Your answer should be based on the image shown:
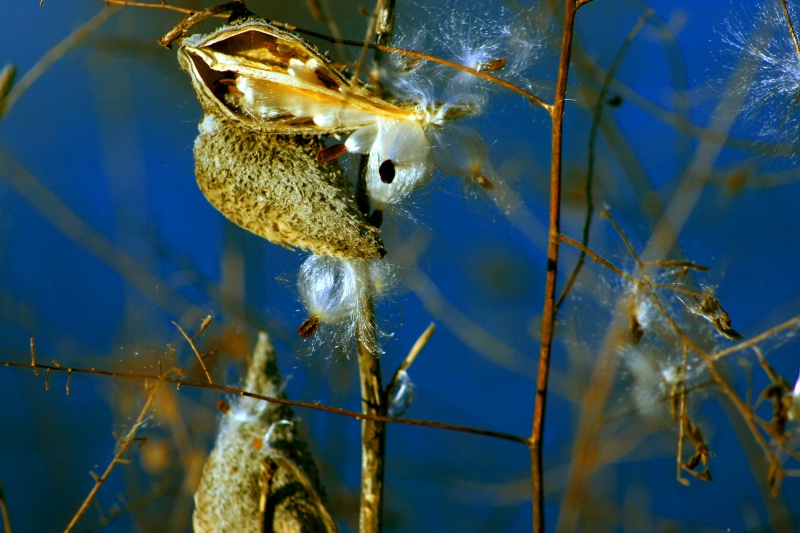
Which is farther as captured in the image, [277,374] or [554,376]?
[554,376]

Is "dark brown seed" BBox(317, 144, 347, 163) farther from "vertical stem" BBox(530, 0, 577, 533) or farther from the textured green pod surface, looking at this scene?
"vertical stem" BBox(530, 0, 577, 533)

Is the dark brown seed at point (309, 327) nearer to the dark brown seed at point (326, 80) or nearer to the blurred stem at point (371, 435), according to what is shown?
the blurred stem at point (371, 435)

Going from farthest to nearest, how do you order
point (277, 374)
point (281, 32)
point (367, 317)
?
point (277, 374), point (367, 317), point (281, 32)

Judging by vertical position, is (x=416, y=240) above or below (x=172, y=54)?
below

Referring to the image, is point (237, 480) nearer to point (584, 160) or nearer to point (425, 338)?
point (425, 338)

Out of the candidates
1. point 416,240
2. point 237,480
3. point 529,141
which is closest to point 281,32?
point 416,240

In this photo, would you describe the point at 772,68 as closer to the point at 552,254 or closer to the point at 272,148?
the point at 552,254

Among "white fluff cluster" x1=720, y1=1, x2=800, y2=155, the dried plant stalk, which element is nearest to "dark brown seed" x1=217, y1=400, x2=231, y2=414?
the dried plant stalk

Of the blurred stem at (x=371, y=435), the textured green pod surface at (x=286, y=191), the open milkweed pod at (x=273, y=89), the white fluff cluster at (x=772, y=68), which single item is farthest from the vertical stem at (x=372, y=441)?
the white fluff cluster at (x=772, y=68)

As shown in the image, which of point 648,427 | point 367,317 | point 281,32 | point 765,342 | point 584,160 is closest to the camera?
point 281,32
